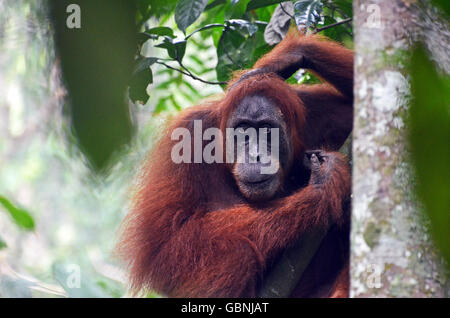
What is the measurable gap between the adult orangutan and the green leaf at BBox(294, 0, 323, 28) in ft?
0.85

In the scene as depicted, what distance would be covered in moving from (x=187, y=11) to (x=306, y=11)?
2.83 feet

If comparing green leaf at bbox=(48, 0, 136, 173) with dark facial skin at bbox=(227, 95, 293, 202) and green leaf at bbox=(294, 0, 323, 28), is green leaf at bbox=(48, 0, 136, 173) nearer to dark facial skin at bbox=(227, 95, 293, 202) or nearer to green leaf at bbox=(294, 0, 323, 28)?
dark facial skin at bbox=(227, 95, 293, 202)

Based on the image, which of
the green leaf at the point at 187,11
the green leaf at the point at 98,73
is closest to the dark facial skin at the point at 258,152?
the green leaf at the point at 187,11

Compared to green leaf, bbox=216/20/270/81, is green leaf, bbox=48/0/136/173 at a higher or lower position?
lower

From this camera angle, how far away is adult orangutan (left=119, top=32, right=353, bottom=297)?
10.4 feet

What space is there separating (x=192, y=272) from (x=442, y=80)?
303 centimetres

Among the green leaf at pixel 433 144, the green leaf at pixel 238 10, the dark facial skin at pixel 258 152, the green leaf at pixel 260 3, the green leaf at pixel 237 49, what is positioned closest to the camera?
the green leaf at pixel 433 144

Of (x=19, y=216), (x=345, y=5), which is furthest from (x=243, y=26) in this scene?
(x=19, y=216)

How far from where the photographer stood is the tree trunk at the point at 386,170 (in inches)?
61.0

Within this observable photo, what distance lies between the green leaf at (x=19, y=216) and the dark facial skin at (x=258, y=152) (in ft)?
7.00

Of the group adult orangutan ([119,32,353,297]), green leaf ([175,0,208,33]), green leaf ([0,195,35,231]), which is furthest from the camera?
green leaf ([175,0,208,33])

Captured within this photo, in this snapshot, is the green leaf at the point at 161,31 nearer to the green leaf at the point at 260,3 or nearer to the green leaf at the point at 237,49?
the green leaf at the point at 237,49

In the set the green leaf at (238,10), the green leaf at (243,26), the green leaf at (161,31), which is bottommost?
the green leaf at (161,31)

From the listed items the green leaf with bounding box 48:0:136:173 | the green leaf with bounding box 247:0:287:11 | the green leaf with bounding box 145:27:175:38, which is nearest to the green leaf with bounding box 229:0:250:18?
the green leaf with bounding box 247:0:287:11
